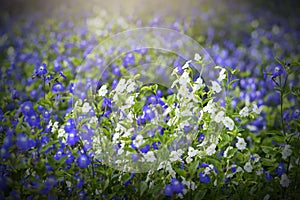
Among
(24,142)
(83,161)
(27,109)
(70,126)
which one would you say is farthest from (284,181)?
(27,109)

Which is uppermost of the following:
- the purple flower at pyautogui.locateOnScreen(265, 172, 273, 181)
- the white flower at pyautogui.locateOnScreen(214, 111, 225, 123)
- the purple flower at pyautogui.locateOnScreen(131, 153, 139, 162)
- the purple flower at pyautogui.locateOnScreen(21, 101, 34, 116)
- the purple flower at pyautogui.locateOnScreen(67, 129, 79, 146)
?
the purple flower at pyautogui.locateOnScreen(21, 101, 34, 116)

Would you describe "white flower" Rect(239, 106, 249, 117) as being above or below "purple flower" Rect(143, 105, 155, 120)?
below

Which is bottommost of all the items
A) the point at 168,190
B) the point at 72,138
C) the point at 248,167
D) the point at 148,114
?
the point at 168,190

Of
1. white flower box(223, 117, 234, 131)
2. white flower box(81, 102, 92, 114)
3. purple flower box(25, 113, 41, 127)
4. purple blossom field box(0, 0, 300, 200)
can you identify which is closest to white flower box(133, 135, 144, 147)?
purple blossom field box(0, 0, 300, 200)

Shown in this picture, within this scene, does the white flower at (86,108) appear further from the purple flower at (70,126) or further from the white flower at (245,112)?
the white flower at (245,112)

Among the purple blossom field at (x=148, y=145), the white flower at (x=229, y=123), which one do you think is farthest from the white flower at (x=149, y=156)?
the white flower at (x=229, y=123)

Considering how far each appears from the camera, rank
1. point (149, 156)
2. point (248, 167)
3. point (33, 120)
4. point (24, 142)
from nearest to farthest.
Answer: point (24, 142), point (149, 156), point (248, 167), point (33, 120)

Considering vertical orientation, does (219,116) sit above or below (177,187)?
above

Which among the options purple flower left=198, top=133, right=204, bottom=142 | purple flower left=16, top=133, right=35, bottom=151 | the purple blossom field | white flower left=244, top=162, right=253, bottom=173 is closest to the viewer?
purple flower left=16, top=133, right=35, bottom=151

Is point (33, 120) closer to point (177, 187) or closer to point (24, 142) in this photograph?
point (24, 142)

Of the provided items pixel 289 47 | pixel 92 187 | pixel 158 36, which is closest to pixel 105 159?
pixel 92 187

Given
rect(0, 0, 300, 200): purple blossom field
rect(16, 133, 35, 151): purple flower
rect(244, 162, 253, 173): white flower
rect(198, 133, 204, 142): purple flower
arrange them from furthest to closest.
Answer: rect(198, 133, 204, 142): purple flower
rect(244, 162, 253, 173): white flower
rect(0, 0, 300, 200): purple blossom field
rect(16, 133, 35, 151): purple flower

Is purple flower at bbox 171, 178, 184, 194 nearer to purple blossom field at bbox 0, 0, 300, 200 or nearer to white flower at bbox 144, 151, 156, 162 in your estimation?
purple blossom field at bbox 0, 0, 300, 200
